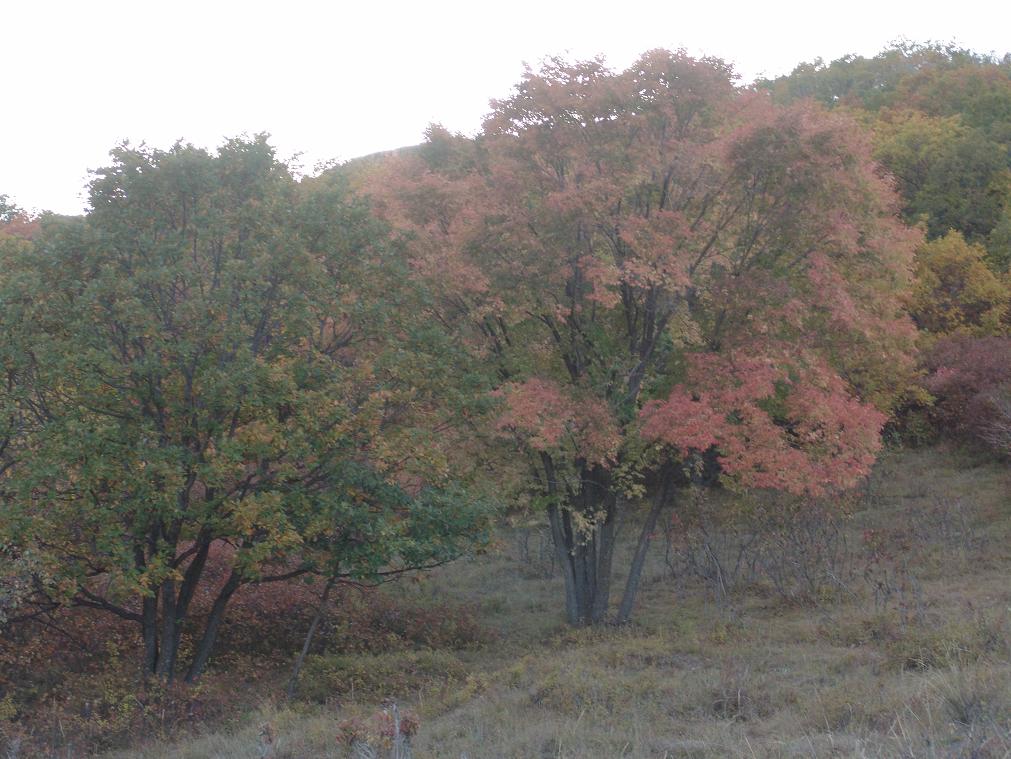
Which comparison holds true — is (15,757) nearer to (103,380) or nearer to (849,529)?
(103,380)

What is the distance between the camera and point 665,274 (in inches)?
516

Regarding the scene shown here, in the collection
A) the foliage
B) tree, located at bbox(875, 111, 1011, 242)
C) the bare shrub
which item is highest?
tree, located at bbox(875, 111, 1011, 242)

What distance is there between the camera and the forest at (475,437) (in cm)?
1017

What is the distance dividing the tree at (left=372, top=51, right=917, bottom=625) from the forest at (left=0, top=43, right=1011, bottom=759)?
2.5 inches

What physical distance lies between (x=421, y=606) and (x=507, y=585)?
364 centimetres

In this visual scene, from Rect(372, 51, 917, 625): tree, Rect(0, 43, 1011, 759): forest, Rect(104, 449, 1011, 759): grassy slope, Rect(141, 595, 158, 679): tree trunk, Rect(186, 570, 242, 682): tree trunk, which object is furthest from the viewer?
Rect(372, 51, 917, 625): tree

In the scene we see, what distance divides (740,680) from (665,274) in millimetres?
5819

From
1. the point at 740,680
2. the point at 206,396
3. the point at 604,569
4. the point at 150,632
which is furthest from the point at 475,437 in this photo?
the point at 740,680

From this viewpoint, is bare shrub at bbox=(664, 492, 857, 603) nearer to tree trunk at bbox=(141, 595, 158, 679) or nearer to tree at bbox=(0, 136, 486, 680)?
tree at bbox=(0, 136, 486, 680)

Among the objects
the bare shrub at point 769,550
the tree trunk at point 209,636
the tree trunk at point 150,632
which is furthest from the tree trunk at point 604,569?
the tree trunk at point 150,632

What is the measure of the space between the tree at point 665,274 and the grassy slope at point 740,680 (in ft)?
6.59

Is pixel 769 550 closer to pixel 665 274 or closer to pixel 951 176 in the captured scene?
pixel 665 274

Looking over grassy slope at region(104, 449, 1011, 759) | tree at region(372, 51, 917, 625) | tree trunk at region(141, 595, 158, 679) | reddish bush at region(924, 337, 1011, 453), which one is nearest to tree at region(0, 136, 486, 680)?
tree trunk at region(141, 595, 158, 679)

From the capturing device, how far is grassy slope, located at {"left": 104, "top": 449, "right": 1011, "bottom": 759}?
6836mm
